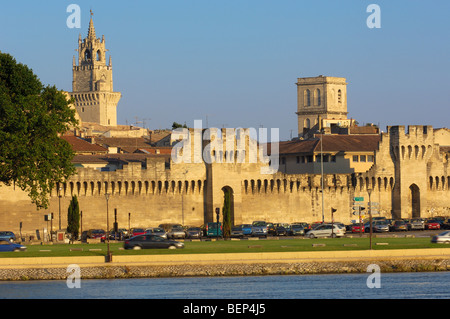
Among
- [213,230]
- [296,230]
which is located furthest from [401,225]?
[213,230]

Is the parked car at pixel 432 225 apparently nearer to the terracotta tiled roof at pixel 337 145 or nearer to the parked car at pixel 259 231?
the parked car at pixel 259 231

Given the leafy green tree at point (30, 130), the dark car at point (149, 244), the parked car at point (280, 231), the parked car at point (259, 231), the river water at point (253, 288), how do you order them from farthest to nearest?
1. the parked car at point (280, 231)
2. the parked car at point (259, 231)
3. the leafy green tree at point (30, 130)
4. the dark car at point (149, 244)
5. the river water at point (253, 288)

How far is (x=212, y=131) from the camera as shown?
357 ft

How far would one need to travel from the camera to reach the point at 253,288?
210 ft

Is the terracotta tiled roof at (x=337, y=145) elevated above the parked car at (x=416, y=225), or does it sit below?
above

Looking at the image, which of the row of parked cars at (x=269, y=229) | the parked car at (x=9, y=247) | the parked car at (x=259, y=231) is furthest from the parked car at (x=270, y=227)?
the parked car at (x=9, y=247)

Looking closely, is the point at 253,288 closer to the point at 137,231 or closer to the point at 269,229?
the point at 137,231

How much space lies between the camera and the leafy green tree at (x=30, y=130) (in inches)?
3519

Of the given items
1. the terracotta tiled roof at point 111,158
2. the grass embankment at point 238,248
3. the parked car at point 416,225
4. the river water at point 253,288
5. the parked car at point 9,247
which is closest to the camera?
the river water at point 253,288

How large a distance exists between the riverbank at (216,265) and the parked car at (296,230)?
2856 cm

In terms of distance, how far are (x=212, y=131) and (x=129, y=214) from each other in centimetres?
1116

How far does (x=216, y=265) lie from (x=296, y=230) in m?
31.4
